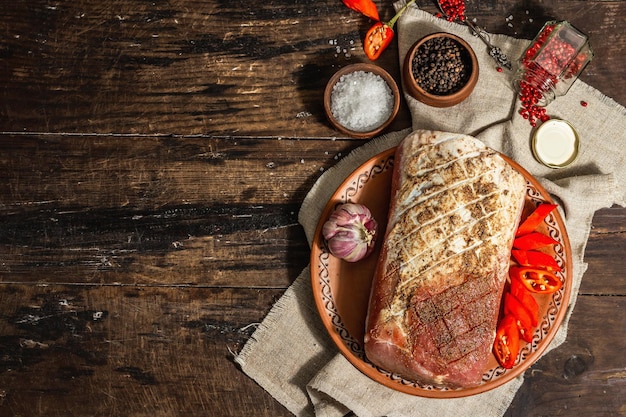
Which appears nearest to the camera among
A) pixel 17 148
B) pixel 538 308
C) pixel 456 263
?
pixel 456 263

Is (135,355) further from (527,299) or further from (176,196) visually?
(527,299)

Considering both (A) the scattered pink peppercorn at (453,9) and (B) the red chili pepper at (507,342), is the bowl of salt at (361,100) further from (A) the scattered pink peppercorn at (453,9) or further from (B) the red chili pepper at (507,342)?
(B) the red chili pepper at (507,342)

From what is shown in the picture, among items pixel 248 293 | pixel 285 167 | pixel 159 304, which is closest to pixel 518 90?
pixel 285 167

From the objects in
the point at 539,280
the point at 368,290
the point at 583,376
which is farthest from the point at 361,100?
the point at 583,376

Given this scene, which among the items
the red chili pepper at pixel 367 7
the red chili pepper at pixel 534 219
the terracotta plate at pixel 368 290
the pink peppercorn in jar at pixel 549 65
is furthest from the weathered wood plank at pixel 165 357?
the red chili pepper at pixel 367 7

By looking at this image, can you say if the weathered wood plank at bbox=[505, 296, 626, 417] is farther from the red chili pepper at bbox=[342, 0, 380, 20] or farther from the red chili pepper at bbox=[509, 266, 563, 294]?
the red chili pepper at bbox=[342, 0, 380, 20]

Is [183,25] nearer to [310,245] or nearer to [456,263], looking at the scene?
[310,245]

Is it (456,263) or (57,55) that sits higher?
(57,55)
